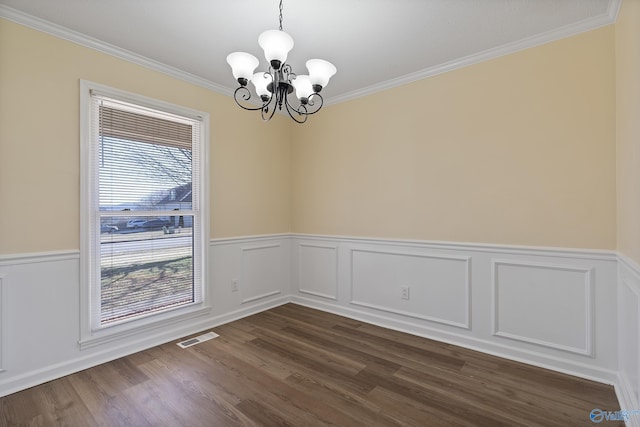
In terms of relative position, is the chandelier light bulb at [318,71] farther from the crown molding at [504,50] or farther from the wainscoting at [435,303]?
the wainscoting at [435,303]

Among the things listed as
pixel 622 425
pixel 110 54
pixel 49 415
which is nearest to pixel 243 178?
pixel 110 54

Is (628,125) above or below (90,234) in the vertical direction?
above

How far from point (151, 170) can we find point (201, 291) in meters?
1.30

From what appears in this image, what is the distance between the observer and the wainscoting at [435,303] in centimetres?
206

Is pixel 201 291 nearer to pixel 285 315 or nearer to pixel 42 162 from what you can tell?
pixel 285 315

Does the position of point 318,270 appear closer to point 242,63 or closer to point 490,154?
point 490,154

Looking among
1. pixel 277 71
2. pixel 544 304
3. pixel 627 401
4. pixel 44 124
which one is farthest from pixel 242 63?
pixel 627 401

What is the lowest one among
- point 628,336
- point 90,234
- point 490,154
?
point 628,336

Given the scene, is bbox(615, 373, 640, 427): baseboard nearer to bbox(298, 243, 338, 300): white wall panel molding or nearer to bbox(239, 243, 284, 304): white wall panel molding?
bbox(298, 243, 338, 300): white wall panel molding

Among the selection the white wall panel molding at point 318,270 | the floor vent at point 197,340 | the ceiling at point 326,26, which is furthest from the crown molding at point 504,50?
the floor vent at point 197,340

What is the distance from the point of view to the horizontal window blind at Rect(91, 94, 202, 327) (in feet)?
8.21

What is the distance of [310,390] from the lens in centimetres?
208

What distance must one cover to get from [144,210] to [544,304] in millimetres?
3454

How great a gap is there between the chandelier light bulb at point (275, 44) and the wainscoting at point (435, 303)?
2094 millimetres
